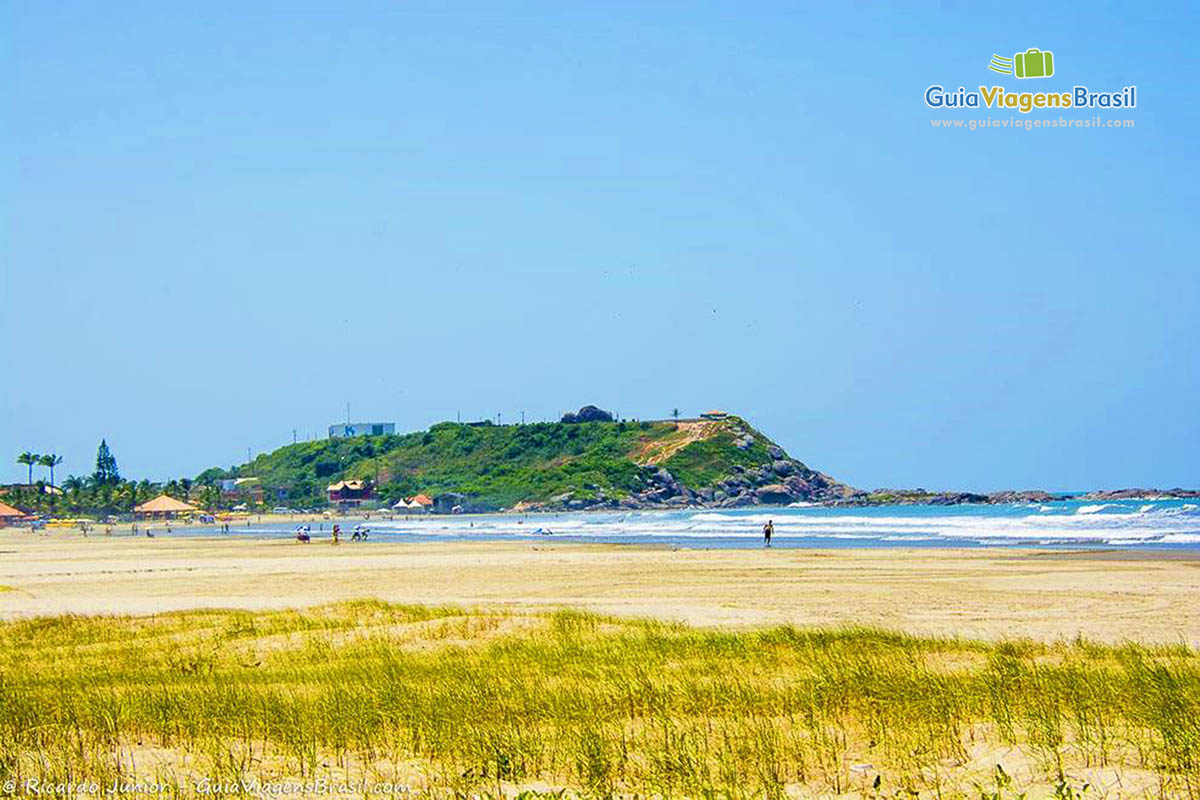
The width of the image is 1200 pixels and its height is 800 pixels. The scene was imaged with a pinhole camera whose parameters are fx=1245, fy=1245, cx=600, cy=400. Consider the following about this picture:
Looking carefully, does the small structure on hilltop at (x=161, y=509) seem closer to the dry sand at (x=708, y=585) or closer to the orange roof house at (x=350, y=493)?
the orange roof house at (x=350, y=493)

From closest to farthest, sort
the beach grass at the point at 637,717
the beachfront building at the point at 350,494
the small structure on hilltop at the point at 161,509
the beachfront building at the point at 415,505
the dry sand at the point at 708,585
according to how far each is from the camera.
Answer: the beach grass at the point at 637,717 < the dry sand at the point at 708,585 < the small structure on hilltop at the point at 161,509 < the beachfront building at the point at 415,505 < the beachfront building at the point at 350,494

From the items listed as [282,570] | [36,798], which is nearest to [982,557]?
[282,570]

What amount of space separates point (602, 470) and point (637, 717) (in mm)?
155405

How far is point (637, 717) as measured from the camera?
10242mm

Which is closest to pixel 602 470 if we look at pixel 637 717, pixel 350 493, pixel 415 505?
pixel 415 505

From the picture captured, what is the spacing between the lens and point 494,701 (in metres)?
10.8

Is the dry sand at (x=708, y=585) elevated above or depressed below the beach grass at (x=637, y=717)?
below

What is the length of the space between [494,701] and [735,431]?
178202 millimetres

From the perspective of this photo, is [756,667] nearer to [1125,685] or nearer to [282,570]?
[1125,685]

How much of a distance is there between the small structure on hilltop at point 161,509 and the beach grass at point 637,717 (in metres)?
115

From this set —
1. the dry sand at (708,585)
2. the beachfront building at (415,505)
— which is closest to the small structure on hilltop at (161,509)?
the beachfront building at (415,505)

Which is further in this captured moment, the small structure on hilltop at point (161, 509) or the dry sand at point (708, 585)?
the small structure on hilltop at point (161, 509)

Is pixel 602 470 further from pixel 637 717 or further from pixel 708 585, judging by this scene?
pixel 637 717

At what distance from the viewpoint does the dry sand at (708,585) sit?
20.4 meters
